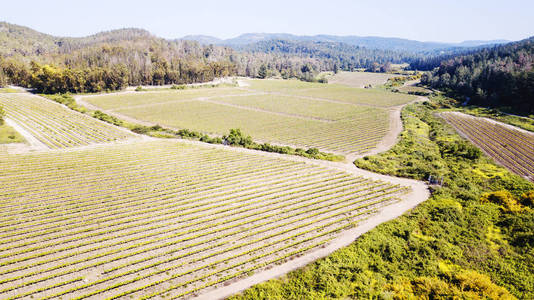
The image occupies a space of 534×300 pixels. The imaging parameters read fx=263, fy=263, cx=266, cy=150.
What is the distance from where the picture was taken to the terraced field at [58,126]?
59406 mm

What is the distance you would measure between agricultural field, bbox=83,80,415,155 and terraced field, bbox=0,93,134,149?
14534 mm

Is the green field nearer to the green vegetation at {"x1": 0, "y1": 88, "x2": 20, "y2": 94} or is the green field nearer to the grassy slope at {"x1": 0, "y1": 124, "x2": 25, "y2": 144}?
the green vegetation at {"x1": 0, "y1": 88, "x2": 20, "y2": 94}

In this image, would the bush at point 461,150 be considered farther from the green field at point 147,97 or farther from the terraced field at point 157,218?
the green field at point 147,97

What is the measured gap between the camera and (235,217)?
32656mm

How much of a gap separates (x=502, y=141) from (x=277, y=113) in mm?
65640

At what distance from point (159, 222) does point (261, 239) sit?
12531 millimetres

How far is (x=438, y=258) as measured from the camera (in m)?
26.4

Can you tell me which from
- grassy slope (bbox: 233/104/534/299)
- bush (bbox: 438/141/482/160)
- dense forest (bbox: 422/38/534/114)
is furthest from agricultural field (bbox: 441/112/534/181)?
dense forest (bbox: 422/38/534/114)

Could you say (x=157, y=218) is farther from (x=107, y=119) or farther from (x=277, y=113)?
(x=277, y=113)

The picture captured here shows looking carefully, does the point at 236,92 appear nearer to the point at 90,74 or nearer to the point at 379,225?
A: the point at 90,74

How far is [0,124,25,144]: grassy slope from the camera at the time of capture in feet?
182

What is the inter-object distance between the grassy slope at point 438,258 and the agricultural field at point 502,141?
13.2m

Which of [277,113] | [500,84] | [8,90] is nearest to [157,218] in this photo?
[277,113]

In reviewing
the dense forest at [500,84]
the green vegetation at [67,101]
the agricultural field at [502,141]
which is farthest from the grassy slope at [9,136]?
the dense forest at [500,84]
